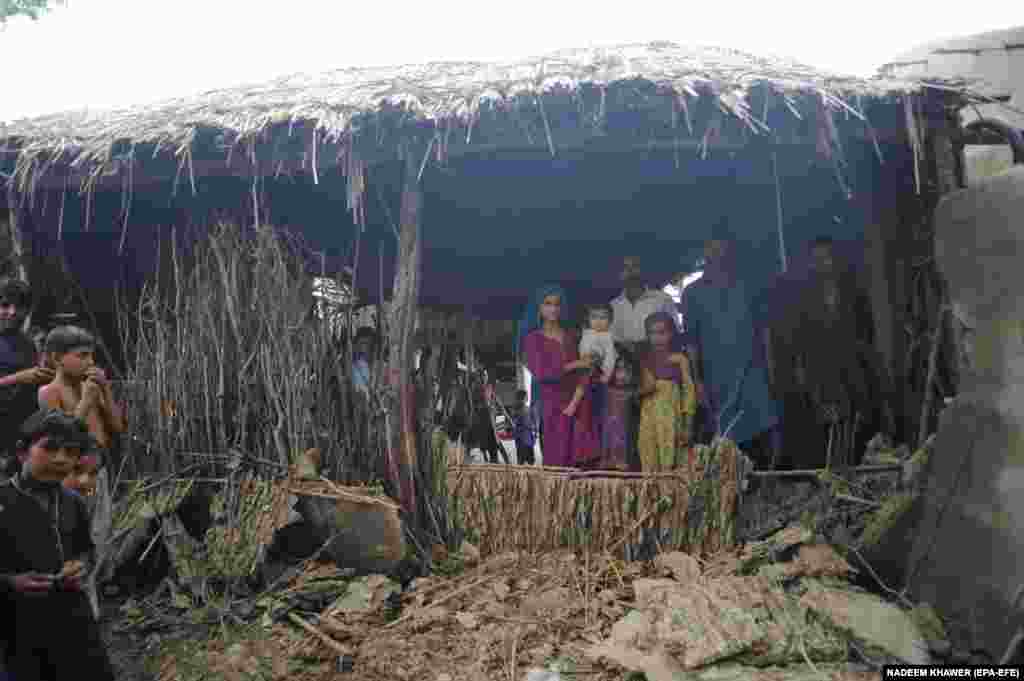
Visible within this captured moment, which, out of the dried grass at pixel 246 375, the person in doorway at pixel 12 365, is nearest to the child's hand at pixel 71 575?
the dried grass at pixel 246 375

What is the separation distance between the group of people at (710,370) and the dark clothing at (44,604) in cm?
307

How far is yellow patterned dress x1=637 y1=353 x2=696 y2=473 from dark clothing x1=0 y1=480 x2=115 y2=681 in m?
3.24

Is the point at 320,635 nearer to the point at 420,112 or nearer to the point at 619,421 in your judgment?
the point at 619,421

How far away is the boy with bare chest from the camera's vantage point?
12.2 ft

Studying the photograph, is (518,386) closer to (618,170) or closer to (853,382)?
(618,170)

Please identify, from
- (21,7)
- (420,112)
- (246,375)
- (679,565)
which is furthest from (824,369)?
(21,7)

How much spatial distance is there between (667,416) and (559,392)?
2.54 ft

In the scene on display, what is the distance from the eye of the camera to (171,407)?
4.73 metres

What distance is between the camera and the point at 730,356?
18.1 feet

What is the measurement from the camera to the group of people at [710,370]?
513 centimetres

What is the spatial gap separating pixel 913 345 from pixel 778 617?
2152 mm

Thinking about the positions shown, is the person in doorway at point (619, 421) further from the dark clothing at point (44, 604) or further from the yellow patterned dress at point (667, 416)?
the dark clothing at point (44, 604)

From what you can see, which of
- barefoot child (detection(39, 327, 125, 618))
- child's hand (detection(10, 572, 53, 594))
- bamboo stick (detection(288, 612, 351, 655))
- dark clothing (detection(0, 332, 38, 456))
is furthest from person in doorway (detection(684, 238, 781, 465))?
dark clothing (detection(0, 332, 38, 456))

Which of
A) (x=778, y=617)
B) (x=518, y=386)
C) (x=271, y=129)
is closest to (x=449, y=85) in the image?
(x=271, y=129)
